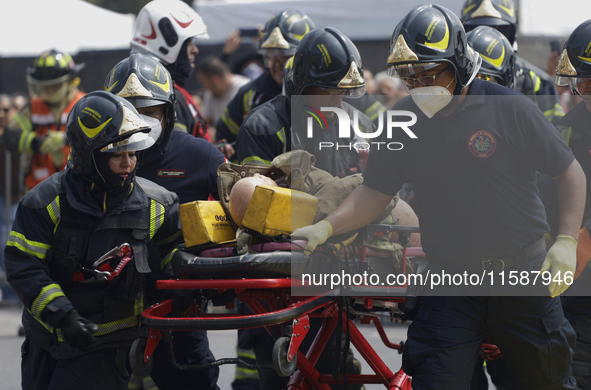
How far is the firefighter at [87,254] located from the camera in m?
3.43

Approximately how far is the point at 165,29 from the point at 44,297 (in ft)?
9.82

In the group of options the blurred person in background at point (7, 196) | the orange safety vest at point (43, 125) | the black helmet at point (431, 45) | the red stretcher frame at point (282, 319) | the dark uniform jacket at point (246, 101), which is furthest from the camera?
the blurred person in background at point (7, 196)

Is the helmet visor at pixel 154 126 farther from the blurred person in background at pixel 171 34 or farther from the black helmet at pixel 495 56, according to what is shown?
the black helmet at pixel 495 56

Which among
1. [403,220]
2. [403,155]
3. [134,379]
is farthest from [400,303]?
[134,379]

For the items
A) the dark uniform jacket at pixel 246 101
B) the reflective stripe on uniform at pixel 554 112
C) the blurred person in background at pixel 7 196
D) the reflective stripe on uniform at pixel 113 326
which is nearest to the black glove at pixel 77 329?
the reflective stripe on uniform at pixel 113 326

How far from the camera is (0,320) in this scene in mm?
8438

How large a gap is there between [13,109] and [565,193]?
8589 mm

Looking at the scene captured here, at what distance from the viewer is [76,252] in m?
3.52

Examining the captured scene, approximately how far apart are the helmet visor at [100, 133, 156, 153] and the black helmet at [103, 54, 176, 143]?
1.56 feet

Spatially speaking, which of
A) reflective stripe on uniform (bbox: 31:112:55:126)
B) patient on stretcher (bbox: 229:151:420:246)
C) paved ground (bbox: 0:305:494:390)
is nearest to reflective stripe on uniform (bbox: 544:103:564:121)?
paved ground (bbox: 0:305:494:390)

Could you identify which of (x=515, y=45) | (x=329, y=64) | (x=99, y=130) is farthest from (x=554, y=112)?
(x=99, y=130)

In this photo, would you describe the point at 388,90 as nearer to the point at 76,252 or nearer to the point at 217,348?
the point at 217,348

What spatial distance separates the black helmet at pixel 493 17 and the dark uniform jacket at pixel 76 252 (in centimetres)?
351

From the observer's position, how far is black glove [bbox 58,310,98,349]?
3.36 meters
